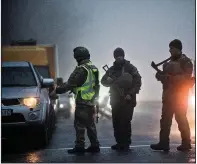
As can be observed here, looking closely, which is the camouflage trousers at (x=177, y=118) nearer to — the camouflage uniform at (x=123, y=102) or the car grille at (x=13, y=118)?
the camouflage uniform at (x=123, y=102)

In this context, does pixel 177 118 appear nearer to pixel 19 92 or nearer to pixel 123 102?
pixel 123 102

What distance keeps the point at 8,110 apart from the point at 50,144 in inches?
56.3

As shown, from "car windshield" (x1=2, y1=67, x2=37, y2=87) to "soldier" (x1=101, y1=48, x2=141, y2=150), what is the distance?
160cm

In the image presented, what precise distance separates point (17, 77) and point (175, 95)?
120 inches

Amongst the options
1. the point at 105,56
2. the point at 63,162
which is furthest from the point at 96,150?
the point at 105,56

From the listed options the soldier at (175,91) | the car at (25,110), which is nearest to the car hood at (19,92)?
the car at (25,110)

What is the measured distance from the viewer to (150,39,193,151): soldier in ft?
26.2

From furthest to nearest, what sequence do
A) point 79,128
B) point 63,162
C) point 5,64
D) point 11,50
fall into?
point 11,50 → point 5,64 → point 79,128 → point 63,162

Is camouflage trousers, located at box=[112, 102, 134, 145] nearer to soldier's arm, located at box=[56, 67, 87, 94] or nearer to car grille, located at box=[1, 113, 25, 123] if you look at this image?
soldier's arm, located at box=[56, 67, 87, 94]

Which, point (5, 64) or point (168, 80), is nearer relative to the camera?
point (168, 80)

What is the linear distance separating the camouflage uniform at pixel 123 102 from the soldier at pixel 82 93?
0.54m

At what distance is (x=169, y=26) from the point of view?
113 ft

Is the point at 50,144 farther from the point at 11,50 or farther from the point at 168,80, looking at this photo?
the point at 11,50

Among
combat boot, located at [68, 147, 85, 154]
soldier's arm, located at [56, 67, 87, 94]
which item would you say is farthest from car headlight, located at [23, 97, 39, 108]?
combat boot, located at [68, 147, 85, 154]
